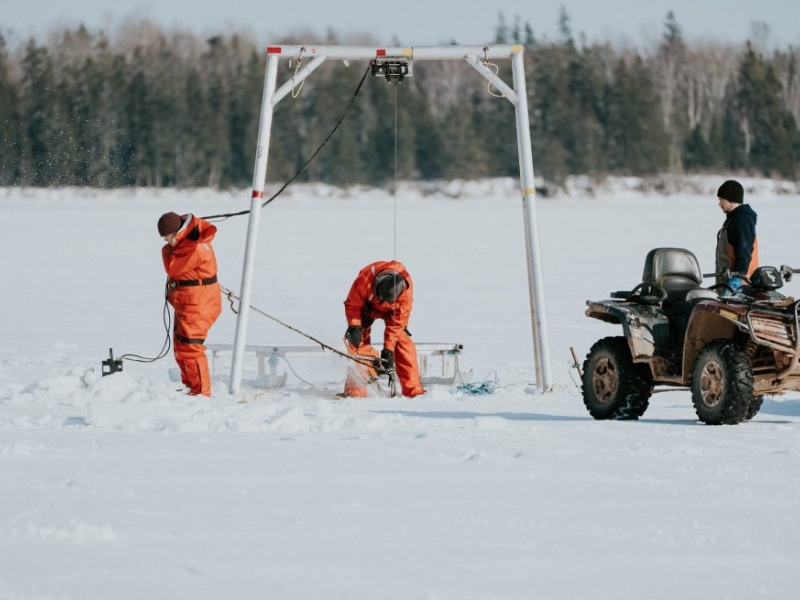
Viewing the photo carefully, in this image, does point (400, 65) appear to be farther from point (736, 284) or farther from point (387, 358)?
point (736, 284)

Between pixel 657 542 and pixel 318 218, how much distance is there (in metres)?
44.6

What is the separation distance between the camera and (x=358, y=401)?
10055mm

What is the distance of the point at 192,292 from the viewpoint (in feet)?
33.5

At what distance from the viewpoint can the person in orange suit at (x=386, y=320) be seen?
10.5m

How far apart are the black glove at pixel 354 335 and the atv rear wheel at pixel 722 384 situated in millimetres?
3548

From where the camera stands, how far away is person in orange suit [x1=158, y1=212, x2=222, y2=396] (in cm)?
1010

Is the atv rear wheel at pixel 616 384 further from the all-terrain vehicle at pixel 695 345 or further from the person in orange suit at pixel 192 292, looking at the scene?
the person in orange suit at pixel 192 292

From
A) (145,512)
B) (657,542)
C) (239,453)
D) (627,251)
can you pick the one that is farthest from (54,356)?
(627,251)

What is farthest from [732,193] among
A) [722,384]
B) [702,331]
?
[722,384]

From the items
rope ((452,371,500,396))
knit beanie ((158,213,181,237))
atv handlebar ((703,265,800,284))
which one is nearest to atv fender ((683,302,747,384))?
atv handlebar ((703,265,800,284))

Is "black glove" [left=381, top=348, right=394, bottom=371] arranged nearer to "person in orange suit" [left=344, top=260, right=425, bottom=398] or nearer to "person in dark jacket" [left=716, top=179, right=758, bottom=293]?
"person in orange suit" [left=344, top=260, right=425, bottom=398]

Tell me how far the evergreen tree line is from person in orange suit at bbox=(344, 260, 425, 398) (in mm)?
57206

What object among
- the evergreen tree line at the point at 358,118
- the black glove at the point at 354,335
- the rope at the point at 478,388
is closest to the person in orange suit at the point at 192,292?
the black glove at the point at 354,335

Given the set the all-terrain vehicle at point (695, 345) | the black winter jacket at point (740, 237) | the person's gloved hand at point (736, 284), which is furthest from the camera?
the black winter jacket at point (740, 237)
